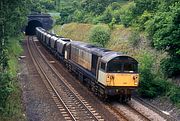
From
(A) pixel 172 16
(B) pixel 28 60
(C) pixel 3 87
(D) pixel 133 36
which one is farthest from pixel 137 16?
(C) pixel 3 87

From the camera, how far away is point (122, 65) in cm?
2434

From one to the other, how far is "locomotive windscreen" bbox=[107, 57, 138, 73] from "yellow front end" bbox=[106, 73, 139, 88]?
0.27 metres

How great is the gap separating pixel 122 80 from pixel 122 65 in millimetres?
889

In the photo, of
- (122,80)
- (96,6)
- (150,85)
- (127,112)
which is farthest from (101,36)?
(96,6)

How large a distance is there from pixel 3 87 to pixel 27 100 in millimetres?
5696

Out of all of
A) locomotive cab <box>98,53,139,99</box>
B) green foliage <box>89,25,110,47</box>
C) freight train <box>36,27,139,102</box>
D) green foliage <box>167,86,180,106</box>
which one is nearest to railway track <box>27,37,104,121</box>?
freight train <box>36,27,139,102</box>

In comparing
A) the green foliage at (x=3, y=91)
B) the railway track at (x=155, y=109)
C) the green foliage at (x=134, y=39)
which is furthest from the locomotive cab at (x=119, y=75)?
the green foliage at (x=134, y=39)

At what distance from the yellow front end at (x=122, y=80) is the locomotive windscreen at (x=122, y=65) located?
0.27 meters

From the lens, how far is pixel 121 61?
79.7ft

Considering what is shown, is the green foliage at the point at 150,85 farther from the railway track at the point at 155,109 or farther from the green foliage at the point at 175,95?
the green foliage at the point at 175,95

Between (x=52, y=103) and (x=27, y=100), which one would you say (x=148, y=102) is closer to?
(x=52, y=103)

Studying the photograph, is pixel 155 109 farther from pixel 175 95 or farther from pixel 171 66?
pixel 171 66

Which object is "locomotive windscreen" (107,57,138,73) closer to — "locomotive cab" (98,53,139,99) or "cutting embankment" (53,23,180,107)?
"locomotive cab" (98,53,139,99)

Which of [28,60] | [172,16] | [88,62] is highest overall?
[172,16]
